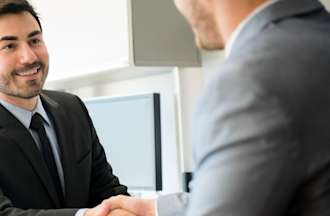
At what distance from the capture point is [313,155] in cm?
60

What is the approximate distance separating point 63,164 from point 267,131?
0.99 m

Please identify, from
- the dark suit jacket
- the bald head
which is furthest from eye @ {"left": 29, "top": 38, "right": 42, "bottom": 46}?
the bald head

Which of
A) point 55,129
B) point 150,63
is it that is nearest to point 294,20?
point 55,129

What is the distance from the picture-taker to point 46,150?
4.77 ft

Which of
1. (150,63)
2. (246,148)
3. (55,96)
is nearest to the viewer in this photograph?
(246,148)

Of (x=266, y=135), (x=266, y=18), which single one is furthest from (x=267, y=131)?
(x=266, y=18)

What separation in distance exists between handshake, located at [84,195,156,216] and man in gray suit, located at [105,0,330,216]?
22.5 inches

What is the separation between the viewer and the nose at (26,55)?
5.19 ft

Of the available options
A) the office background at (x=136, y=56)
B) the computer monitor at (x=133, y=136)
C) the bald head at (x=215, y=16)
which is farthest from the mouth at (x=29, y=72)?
the bald head at (x=215, y=16)

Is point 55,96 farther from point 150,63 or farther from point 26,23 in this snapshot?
point 150,63

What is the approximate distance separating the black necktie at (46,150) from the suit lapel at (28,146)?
0.08 ft

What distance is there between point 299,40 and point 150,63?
1430mm

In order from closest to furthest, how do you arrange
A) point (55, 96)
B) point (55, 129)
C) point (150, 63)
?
1. point (55, 129)
2. point (55, 96)
3. point (150, 63)

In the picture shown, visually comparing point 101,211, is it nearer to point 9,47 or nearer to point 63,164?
point 63,164
